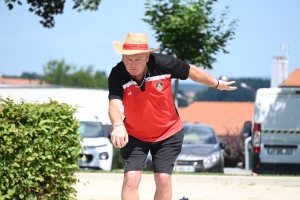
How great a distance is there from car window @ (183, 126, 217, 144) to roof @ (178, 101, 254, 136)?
66.7 metres

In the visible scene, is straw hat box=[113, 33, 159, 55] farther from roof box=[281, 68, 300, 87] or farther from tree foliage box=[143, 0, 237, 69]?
roof box=[281, 68, 300, 87]

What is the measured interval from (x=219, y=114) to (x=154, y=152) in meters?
86.1

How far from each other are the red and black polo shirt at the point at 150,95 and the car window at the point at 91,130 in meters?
15.0

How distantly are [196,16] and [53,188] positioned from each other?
400 inches

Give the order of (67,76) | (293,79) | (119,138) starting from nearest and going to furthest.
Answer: (119,138), (293,79), (67,76)

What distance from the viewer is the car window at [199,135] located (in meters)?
20.5

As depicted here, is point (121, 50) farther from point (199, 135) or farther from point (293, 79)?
point (293, 79)

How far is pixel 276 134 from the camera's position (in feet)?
61.4

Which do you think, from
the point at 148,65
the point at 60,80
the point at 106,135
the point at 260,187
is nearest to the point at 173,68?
the point at 148,65

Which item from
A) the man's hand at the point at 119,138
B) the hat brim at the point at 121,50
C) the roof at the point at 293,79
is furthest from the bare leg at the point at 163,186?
the roof at the point at 293,79

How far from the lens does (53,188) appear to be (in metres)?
9.46

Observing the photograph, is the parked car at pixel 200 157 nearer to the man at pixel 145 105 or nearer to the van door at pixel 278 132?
the van door at pixel 278 132

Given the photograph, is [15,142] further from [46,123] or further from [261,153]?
[261,153]

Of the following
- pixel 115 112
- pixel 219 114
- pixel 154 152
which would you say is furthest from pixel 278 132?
pixel 219 114
